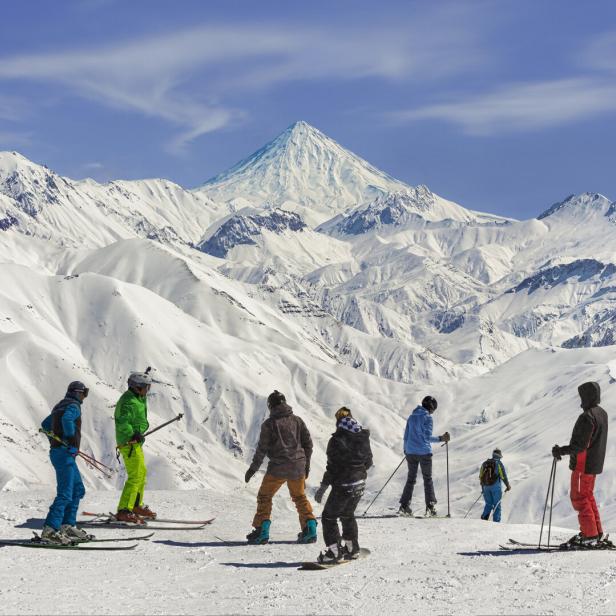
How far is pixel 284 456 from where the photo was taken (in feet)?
60.9

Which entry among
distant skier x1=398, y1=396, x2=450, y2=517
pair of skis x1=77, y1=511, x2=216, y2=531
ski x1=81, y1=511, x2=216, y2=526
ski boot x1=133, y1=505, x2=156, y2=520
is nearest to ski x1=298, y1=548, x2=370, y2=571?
pair of skis x1=77, y1=511, x2=216, y2=531

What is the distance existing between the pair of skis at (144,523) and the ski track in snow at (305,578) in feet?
1.83

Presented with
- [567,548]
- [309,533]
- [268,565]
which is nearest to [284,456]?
[309,533]

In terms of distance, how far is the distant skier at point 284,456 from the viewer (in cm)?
1850

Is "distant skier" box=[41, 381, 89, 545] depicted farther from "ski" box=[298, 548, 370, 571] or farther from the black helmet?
the black helmet

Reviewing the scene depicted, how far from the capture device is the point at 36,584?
1527 cm

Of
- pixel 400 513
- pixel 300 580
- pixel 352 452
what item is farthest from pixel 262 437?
pixel 400 513

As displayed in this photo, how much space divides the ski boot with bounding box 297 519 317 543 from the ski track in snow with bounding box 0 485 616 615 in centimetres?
20

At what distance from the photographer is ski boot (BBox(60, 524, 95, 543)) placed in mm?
18281

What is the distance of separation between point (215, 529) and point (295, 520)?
8.46 feet

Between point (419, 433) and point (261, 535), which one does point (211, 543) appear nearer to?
point (261, 535)

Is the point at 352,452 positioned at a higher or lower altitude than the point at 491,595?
higher

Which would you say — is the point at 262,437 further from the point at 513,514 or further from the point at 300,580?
the point at 513,514

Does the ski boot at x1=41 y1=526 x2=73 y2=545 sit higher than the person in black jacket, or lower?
lower
